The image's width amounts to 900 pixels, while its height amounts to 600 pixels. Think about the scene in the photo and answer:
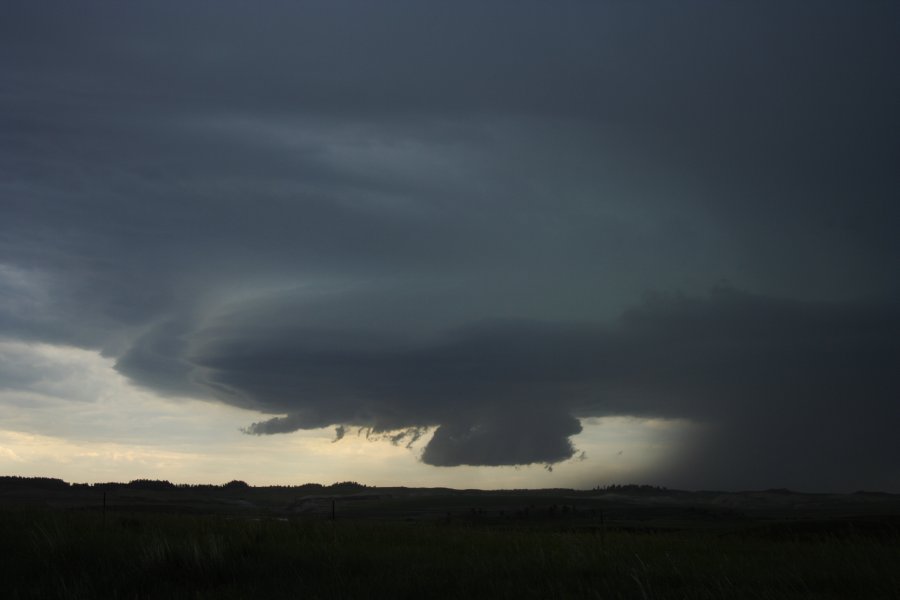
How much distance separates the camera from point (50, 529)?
62.8ft

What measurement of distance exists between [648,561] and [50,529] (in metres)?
14.6

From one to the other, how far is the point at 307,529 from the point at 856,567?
13780 millimetres

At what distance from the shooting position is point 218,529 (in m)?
20.6

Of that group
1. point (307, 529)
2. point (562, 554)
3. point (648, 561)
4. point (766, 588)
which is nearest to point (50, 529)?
point (307, 529)

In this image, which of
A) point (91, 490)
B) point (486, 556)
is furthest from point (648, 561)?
point (91, 490)

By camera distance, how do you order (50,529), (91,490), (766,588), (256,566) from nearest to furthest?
(766,588) < (256,566) < (50,529) < (91,490)

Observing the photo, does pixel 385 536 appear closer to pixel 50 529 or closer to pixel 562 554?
pixel 562 554

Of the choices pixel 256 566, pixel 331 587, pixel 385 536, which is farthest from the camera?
pixel 385 536

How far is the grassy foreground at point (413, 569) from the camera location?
11586mm

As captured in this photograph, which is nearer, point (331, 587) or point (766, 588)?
point (766, 588)

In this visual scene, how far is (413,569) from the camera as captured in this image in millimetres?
13648

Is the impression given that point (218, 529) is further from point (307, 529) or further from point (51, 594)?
point (51, 594)

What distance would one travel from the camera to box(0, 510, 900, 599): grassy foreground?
11.6 m

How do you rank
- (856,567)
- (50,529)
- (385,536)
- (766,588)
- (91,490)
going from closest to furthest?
1. (766,588)
2. (856,567)
3. (50,529)
4. (385,536)
5. (91,490)
